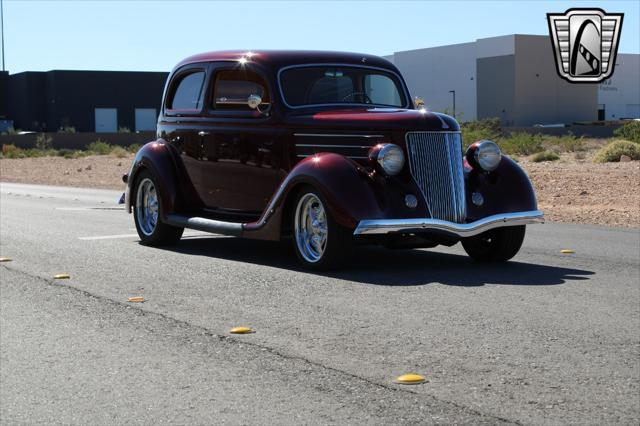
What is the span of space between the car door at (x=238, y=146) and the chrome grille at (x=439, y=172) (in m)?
1.46

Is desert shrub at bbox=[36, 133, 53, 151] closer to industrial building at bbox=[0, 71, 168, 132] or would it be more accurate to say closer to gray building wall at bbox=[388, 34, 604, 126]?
industrial building at bbox=[0, 71, 168, 132]

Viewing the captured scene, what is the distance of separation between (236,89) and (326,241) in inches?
95.2

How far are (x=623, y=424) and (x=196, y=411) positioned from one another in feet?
6.57

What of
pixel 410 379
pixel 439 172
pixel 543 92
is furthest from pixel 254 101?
pixel 543 92

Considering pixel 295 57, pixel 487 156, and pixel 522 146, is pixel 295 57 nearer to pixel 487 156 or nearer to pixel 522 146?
pixel 487 156

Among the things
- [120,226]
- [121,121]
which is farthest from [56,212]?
[121,121]

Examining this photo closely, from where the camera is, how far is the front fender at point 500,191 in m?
9.91

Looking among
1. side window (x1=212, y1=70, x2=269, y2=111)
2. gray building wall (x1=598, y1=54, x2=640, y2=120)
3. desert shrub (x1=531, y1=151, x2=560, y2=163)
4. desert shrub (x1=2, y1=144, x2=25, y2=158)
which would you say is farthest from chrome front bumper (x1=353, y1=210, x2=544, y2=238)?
gray building wall (x1=598, y1=54, x2=640, y2=120)

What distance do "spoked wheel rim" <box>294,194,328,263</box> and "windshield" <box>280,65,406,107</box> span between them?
126cm

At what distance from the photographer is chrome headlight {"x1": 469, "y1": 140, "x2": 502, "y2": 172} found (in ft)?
33.4

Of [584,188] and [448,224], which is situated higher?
[448,224]

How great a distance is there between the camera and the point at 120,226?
48.1 feet

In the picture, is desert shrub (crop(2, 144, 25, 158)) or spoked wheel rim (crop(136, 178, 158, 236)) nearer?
spoked wheel rim (crop(136, 178, 158, 236))

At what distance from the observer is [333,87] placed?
1091 centimetres
